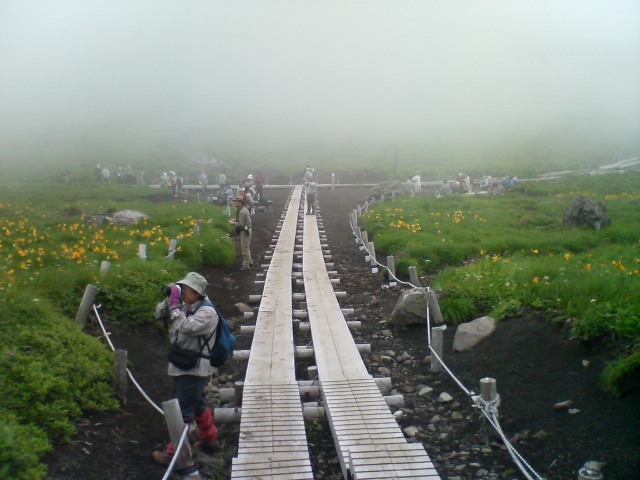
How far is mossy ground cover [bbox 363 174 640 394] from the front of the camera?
26.8 ft

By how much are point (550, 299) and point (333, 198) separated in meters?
29.0

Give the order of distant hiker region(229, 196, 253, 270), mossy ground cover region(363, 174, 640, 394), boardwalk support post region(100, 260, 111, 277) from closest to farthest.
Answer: mossy ground cover region(363, 174, 640, 394)
boardwalk support post region(100, 260, 111, 277)
distant hiker region(229, 196, 253, 270)

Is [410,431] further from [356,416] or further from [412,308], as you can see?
[412,308]

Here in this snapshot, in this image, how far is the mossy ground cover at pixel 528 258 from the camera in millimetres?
8156

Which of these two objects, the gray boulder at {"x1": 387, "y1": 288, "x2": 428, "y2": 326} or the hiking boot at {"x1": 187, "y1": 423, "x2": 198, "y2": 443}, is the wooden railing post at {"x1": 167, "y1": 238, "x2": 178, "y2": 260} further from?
the hiking boot at {"x1": 187, "y1": 423, "x2": 198, "y2": 443}

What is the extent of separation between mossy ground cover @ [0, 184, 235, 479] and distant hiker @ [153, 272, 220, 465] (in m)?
1.10

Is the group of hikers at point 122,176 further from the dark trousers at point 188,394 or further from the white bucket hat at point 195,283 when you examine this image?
the dark trousers at point 188,394

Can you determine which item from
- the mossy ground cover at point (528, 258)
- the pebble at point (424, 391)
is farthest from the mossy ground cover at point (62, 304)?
the mossy ground cover at point (528, 258)

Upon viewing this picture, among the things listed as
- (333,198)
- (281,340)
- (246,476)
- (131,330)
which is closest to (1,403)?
(246,476)

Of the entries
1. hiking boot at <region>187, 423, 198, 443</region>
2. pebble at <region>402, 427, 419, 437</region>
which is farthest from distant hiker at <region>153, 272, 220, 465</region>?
pebble at <region>402, 427, 419, 437</region>

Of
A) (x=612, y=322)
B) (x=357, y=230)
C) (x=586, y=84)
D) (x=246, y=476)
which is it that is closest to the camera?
(x=246, y=476)

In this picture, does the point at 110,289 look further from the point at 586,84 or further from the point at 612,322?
the point at 586,84

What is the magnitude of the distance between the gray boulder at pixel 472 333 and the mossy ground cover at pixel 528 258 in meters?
0.30

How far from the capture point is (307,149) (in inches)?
3194
